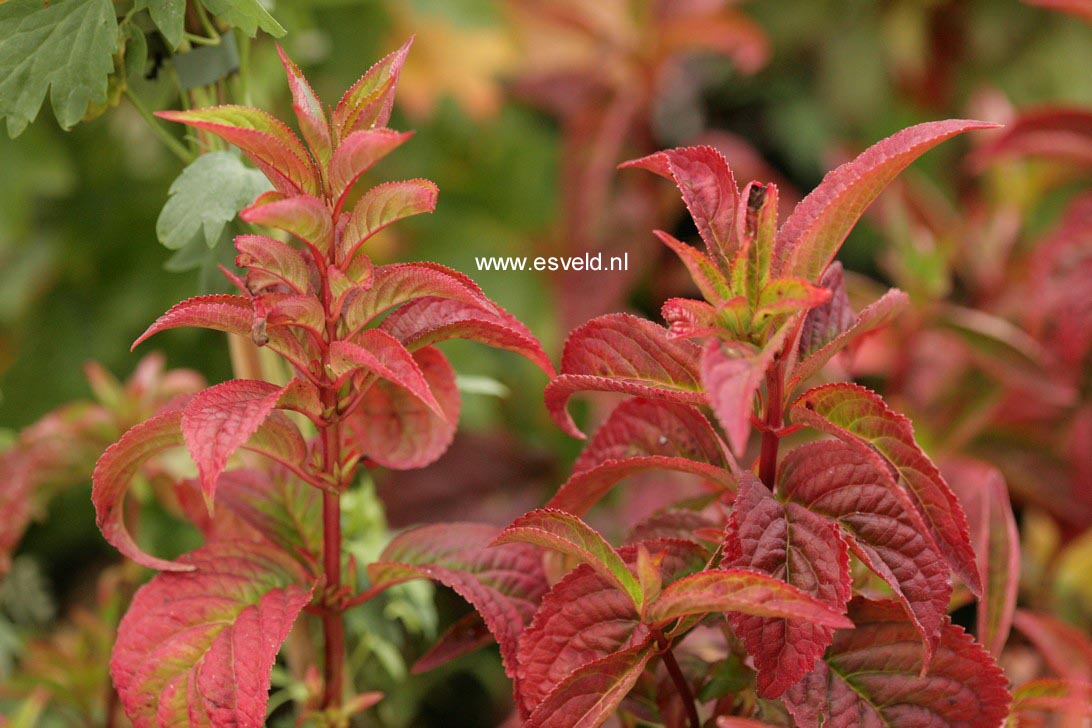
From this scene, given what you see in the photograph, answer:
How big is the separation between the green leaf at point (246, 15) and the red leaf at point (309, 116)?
5cm

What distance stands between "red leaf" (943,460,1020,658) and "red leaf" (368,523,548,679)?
25cm

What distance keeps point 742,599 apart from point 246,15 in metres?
0.38

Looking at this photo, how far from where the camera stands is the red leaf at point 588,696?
1.55 feet

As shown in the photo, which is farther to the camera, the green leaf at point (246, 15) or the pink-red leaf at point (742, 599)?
the green leaf at point (246, 15)

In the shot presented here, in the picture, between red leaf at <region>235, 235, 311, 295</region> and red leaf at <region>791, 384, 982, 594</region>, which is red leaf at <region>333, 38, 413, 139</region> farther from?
red leaf at <region>791, 384, 982, 594</region>

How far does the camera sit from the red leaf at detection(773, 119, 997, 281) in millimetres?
461

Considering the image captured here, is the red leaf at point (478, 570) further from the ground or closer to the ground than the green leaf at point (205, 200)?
closer to the ground


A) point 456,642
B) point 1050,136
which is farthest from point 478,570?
point 1050,136

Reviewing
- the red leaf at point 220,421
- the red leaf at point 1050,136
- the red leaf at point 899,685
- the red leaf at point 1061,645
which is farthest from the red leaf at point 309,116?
the red leaf at point 1050,136

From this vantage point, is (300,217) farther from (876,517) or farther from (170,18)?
(876,517)

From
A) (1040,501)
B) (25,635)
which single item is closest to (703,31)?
(1040,501)

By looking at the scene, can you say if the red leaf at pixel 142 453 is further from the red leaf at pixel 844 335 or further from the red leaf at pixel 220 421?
the red leaf at pixel 844 335

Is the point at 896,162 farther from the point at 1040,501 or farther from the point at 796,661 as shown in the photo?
the point at 1040,501

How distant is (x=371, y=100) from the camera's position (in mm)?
510
